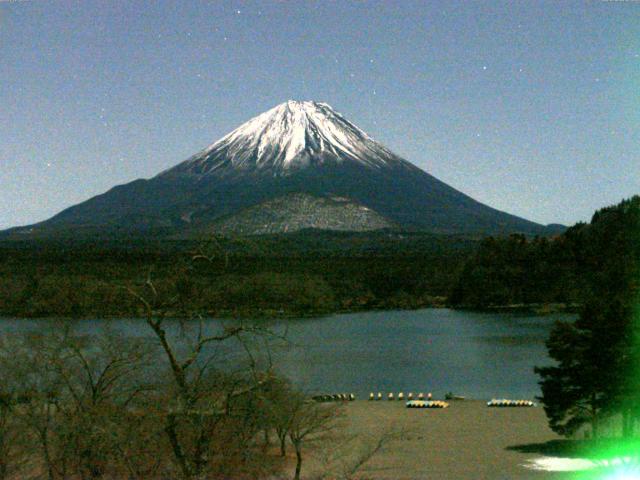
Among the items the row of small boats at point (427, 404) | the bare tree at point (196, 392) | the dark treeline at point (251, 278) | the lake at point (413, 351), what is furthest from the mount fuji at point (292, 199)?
the bare tree at point (196, 392)

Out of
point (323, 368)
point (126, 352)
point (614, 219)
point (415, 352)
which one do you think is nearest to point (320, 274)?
point (614, 219)

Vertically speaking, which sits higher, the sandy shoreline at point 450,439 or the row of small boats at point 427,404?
the sandy shoreline at point 450,439

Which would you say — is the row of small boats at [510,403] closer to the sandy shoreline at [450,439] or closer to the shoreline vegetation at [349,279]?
the sandy shoreline at [450,439]

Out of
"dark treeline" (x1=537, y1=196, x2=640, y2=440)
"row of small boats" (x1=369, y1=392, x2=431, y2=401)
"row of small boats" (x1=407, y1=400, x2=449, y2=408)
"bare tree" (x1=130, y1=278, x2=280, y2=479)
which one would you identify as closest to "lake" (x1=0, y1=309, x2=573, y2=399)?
"row of small boats" (x1=369, y1=392, x2=431, y2=401)

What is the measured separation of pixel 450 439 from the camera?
22234 millimetres

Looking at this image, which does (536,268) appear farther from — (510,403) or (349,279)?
(510,403)

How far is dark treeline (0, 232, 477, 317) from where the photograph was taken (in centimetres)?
6881

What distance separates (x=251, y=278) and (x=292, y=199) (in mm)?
91245

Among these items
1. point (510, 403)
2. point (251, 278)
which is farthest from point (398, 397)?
point (251, 278)

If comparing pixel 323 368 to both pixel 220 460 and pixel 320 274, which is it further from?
pixel 320 274

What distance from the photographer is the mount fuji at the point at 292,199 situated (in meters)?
157

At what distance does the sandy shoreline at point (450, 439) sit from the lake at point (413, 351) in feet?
8.36

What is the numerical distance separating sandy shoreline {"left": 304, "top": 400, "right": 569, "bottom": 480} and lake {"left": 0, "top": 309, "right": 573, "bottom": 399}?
2.55 m

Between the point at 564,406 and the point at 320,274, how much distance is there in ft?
226
